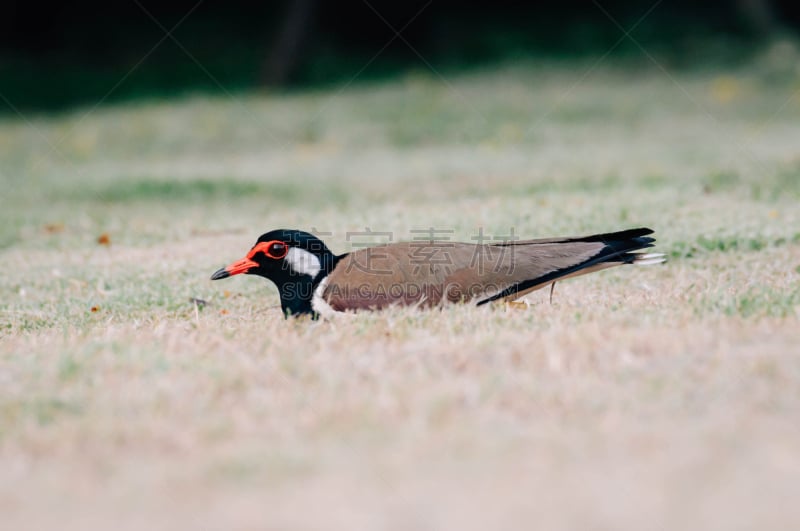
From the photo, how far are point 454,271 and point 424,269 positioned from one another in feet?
0.48

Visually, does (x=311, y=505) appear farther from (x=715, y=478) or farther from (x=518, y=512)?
(x=715, y=478)

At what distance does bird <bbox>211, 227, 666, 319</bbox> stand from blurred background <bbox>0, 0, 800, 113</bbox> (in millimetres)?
14107

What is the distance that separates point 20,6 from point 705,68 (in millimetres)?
16495

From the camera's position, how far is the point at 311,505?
8.70 ft

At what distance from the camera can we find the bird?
4.58 metres

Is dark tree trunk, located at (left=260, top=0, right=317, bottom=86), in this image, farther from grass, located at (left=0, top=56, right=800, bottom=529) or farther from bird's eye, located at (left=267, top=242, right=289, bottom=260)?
bird's eye, located at (left=267, top=242, right=289, bottom=260)

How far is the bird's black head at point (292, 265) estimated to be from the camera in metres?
4.71

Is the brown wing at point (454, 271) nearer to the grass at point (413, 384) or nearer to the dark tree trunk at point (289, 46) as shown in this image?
the grass at point (413, 384)

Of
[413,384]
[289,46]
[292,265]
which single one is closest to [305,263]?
[292,265]

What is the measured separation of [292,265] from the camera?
477 cm

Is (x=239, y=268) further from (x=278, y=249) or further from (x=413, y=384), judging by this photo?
(x=413, y=384)

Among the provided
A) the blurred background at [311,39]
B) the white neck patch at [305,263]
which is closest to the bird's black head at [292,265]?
the white neck patch at [305,263]

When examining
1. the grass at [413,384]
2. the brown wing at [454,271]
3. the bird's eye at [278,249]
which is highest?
the bird's eye at [278,249]

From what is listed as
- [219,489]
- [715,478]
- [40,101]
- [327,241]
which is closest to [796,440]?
[715,478]
